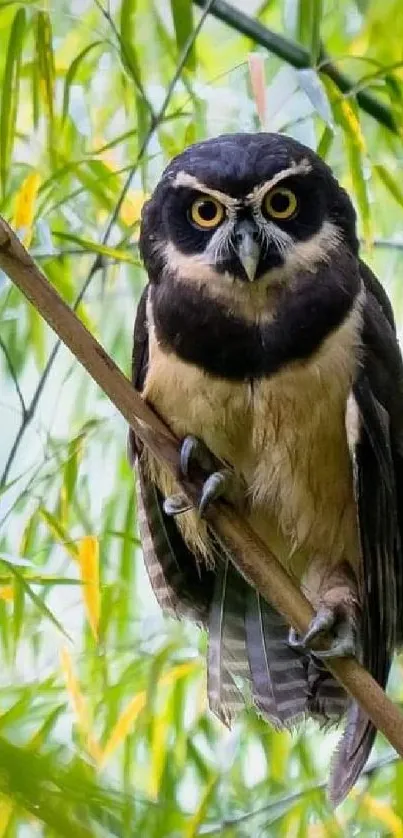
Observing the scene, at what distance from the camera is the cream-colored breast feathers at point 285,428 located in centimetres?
106

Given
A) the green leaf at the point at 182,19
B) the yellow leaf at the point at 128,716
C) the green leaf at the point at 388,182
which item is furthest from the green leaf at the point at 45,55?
the yellow leaf at the point at 128,716

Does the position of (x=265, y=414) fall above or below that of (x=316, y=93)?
below

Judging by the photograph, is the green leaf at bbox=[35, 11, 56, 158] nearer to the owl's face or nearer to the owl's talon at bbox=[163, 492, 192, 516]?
the owl's face

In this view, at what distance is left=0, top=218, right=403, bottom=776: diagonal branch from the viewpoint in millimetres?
762

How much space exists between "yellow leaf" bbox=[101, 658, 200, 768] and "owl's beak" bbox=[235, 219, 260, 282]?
602mm

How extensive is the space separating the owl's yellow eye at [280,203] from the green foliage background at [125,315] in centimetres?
10

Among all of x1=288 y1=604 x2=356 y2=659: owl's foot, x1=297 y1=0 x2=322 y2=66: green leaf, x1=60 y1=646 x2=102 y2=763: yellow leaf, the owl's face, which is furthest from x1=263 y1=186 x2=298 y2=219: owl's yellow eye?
x1=60 y1=646 x2=102 y2=763: yellow leaf

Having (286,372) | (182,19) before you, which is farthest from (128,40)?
(286,372)

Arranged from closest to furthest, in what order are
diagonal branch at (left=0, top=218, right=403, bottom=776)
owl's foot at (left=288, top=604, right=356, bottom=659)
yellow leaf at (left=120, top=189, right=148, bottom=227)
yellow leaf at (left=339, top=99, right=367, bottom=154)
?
diagonal branch at (left=0, top=218, right=403, bottom=776) < owl's foot at (left=288, top=604, right=356, bottom=659) < yellow leaf at (left=339, top=99, right=367, bottom=154) < yellow leaf at (left=120, top=189, right=148, bottom=227)

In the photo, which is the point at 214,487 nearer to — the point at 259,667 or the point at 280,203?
the point at 280,203

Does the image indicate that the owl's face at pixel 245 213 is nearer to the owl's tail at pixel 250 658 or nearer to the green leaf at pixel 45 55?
the green leaf at pixel 45 55

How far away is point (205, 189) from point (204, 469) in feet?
0.80

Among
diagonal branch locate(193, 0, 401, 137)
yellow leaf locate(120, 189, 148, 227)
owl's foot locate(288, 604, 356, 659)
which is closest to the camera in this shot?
owl's foot locate(288, 604, 356, 659)

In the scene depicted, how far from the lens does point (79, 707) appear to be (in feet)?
4.28
